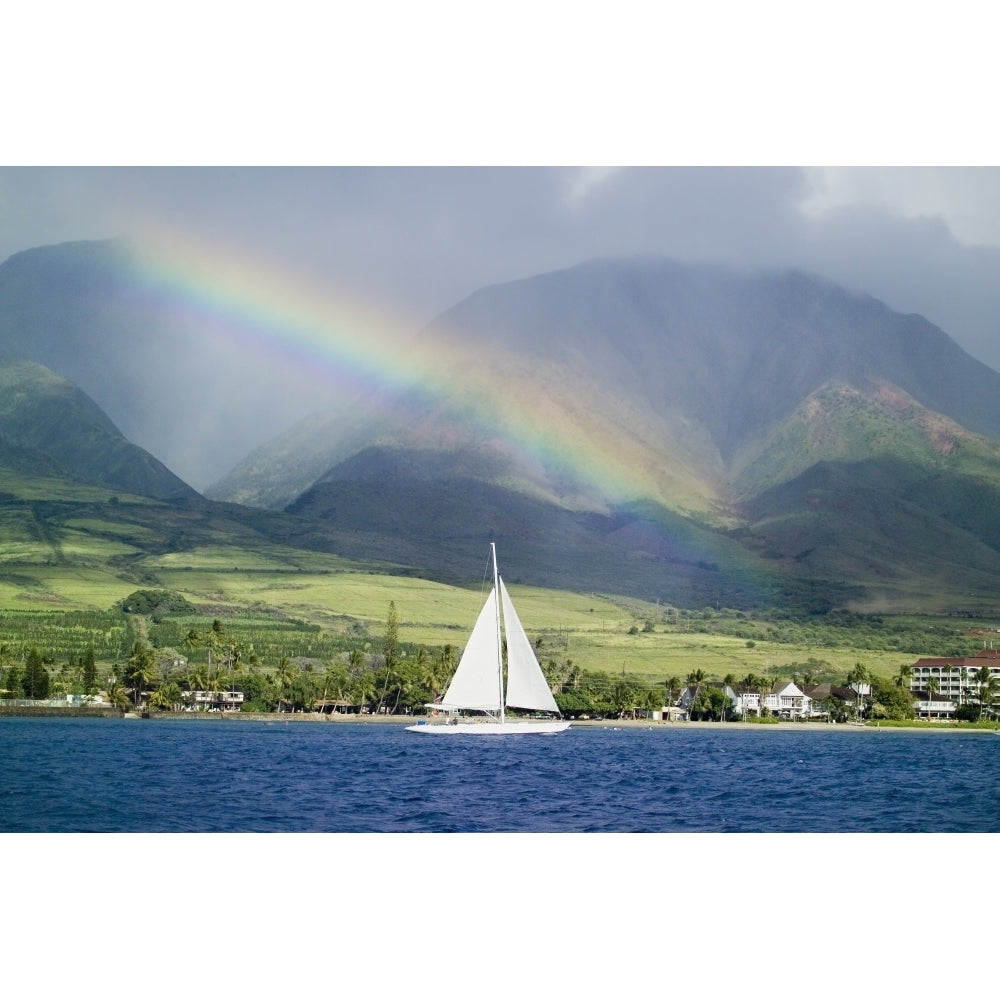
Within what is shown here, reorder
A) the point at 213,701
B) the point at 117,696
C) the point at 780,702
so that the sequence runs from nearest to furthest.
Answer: the point at 117,696 → the point at 213,701 → the point at 780,702

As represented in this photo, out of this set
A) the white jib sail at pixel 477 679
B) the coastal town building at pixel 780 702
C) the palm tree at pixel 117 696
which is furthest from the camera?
the coastal town building at pixel 780 702

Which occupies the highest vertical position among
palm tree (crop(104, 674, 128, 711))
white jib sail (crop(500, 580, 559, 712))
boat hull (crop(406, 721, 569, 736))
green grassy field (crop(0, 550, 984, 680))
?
green grassy field (crop(0, 550, 984, 680))

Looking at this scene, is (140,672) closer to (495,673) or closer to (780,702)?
(495,673)

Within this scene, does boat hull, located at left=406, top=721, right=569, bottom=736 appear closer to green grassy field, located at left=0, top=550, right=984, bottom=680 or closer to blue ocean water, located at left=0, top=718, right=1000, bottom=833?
blue ocean water, located at left=0, top=718, right=1000, bottom=833

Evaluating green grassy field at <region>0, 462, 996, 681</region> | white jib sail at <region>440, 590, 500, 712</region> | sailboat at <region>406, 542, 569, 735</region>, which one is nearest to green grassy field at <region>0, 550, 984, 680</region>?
green grassy field at <region>0, 462, 996, 681</region>

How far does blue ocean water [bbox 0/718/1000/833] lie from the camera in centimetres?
3466

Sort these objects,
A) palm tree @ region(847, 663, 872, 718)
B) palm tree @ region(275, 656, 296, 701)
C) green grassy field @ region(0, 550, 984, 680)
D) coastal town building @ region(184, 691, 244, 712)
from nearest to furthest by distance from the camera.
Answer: coastal town building @ region(184, 691, 244, 712) → palm tree @ region(275, 656, 296, 701) → palm tree @ region(847, 663, 872, 718) → green grassy field @ region(0, 550, 984, 680)

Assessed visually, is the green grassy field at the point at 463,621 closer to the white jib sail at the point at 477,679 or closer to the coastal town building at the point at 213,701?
the coastal town building at the point at 213,701

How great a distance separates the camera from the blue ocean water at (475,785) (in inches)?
1364

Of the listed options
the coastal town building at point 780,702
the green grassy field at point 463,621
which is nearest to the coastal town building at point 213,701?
the green grassy field at point 463,621

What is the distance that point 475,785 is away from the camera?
1725 inches

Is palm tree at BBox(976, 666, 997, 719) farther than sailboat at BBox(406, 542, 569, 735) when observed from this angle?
Yes

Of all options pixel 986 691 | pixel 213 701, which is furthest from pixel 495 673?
pixel 986 691

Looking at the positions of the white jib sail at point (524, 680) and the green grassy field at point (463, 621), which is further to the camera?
the green grassy field at point (463, 621)
